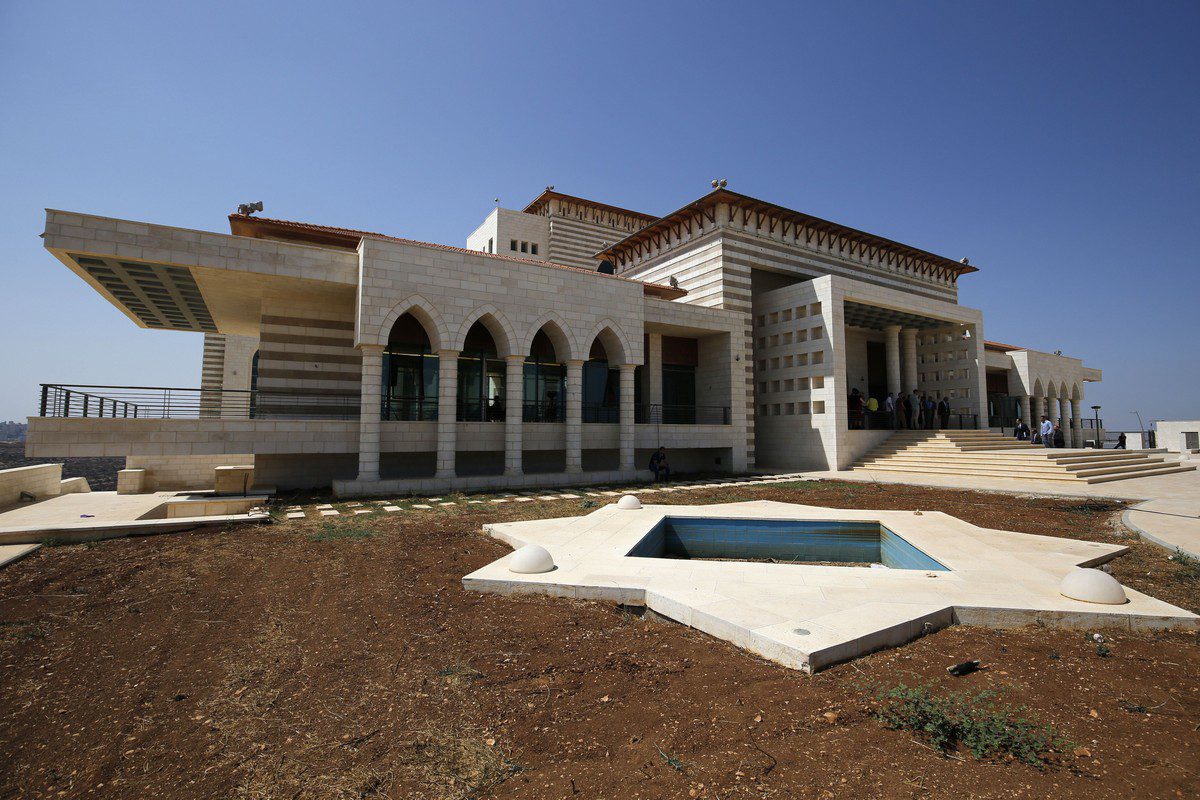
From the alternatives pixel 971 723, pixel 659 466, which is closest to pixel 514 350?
pixel 659 466

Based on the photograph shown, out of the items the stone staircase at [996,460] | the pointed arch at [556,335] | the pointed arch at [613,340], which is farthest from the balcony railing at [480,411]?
the stone staircase at [996,460]

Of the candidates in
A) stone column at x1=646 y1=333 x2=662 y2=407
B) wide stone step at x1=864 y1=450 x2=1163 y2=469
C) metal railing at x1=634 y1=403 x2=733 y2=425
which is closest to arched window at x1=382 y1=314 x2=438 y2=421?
metal railing at x1=634 y1=403 x2=733 y2=425

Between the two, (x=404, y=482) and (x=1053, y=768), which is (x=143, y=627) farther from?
(x=404, y=482)

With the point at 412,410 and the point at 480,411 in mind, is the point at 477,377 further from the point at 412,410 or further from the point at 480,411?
the point at 412,410

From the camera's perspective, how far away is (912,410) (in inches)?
1072

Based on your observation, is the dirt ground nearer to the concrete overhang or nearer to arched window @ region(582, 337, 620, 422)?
the concrete overhang

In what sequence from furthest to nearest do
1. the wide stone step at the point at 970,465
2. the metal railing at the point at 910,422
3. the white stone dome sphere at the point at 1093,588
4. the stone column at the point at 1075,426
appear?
the stone column at the point at 1075,426 < the metal railing at the point at 910,422 < the wide stone step at the point at 970,465 < the white stone dome sphere at the point at 1093,588

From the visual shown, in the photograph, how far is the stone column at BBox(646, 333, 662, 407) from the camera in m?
24.0

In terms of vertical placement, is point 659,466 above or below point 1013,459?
below

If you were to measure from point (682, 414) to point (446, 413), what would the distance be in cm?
1169

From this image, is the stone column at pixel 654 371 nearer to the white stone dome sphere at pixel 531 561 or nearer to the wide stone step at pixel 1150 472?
the wide stone step at pixel 1150 472

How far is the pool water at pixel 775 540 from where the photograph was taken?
9969 millimetres

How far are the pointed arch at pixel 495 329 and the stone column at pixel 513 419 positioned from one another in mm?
354

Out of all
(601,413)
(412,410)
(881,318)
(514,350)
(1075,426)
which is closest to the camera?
(514,350)
